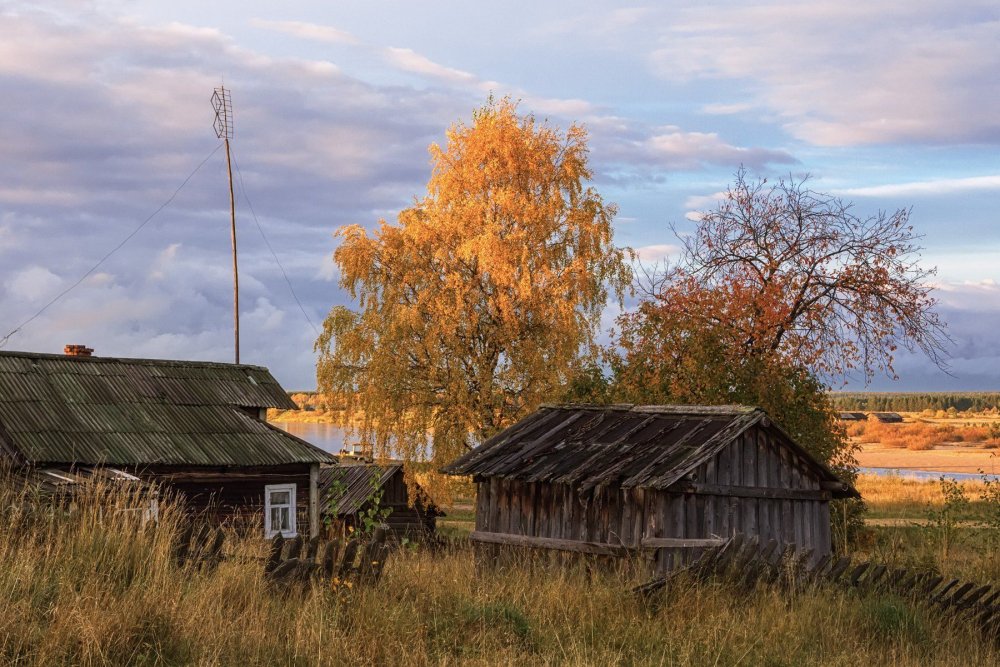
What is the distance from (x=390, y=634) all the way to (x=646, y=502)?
7.88 m

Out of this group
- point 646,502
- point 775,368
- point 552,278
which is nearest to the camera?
point 646,502

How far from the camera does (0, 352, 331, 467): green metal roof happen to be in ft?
74.1

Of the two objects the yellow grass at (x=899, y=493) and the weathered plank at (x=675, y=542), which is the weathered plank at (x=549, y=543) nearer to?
the weathered plank at (x=675, y=542)

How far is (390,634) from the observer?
25.0 ft

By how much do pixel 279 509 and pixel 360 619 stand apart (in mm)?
19040

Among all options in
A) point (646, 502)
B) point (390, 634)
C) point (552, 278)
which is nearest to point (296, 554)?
point (390, 634)

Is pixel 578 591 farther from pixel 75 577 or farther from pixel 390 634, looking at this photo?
pixel 75 577

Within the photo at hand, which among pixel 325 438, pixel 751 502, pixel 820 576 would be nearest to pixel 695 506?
pixel 751 502

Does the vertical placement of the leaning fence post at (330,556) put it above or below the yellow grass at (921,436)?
below

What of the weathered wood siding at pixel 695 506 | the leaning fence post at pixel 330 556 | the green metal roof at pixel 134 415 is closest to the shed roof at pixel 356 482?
the green metal roof at pixel 134 415

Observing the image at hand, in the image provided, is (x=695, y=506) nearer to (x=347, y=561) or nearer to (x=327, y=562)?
(x=347, y=561)

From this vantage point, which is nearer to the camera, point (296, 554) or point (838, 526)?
point (296, 554)

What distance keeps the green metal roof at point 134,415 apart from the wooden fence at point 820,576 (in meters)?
14.5

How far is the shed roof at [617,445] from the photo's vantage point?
1476 cm
